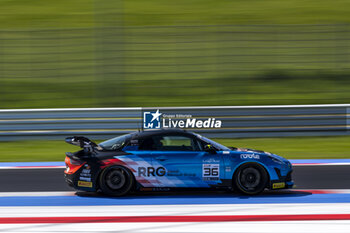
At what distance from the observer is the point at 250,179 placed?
777 centimetres

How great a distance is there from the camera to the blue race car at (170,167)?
764cm

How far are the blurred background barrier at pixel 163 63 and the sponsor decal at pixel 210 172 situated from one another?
761 cm

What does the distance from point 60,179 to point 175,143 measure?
8.99 ft

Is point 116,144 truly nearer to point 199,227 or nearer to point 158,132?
point 158,132

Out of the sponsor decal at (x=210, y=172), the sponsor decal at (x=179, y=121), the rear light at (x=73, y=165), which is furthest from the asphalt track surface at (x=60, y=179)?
the sponsor decal at (x=179, y=121)

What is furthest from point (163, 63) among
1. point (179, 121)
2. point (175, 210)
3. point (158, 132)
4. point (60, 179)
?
point (175, 210)

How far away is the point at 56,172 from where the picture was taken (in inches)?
400

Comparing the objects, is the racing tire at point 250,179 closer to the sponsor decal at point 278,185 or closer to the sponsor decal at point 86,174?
the sponsor decal at point 278,185

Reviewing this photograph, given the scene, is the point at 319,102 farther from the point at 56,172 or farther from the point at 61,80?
the point at 56,172

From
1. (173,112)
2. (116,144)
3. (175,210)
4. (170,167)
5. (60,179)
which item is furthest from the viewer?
(173,112)

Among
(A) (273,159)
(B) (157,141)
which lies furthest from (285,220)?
(B) (157,141)

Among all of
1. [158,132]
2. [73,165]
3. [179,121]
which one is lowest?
[73,165]

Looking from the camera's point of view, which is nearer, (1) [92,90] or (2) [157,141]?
(2) [157,141]

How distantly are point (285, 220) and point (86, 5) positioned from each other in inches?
663
